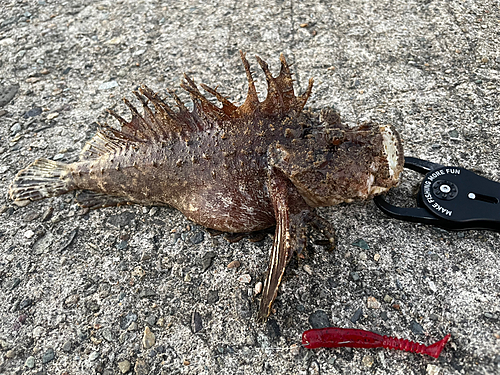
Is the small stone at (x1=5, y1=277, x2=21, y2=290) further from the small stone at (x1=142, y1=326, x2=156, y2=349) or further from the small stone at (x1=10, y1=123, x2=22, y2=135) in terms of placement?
the small stone at (x1=10, y1=123, x2=22, y2=135)

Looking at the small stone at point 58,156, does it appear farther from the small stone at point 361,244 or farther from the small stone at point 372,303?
the small stone at point 372,303

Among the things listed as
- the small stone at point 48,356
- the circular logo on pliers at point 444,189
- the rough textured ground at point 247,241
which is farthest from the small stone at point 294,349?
the small stone at point 48,356

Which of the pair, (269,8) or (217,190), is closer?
(217,190)

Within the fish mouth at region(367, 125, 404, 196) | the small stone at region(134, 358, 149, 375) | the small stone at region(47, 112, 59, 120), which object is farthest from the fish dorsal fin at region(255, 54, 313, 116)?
the small stone at region(47, 112, 59, 120)

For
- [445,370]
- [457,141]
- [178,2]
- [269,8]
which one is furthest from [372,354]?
[178,2]

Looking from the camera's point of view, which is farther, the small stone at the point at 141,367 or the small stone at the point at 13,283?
the small stone at the point at 13,283

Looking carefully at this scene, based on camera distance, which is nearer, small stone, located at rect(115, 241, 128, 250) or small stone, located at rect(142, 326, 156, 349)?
small stone, located at rect(142, 326, 156, 349)

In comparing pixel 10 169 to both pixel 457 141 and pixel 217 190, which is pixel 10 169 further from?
pixel 457 141
